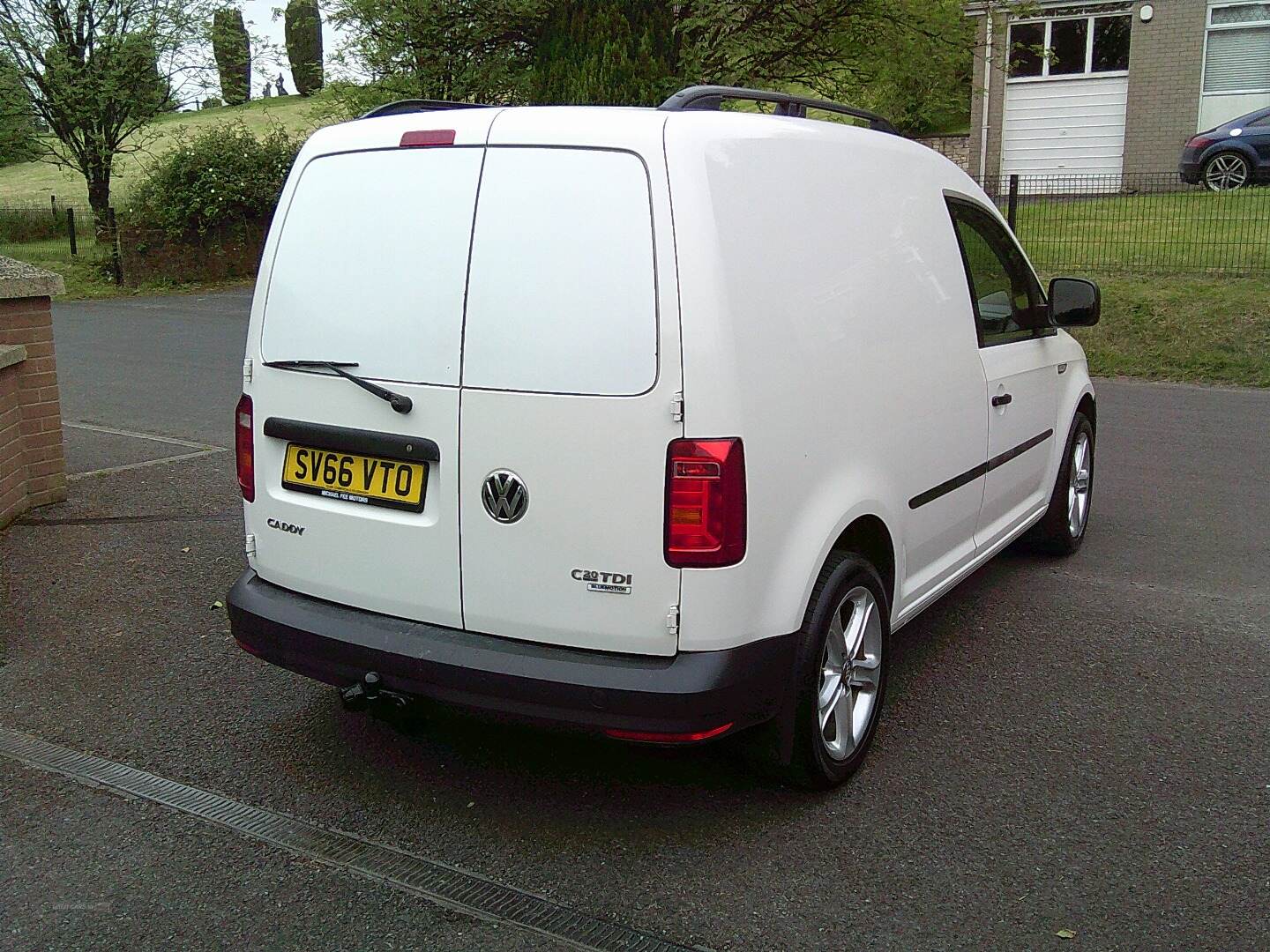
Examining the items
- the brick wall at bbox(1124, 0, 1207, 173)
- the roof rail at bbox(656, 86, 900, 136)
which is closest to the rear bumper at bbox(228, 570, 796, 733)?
the roof rail at bbox(656, 86, 900, 136)

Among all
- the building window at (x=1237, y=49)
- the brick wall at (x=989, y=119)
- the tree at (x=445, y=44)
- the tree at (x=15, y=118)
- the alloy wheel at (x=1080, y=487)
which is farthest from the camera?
the tree at (x=15, y=118)

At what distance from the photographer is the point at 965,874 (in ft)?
11.1

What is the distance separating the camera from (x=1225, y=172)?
790 inches

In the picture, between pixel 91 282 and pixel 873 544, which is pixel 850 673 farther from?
pixel 91 282

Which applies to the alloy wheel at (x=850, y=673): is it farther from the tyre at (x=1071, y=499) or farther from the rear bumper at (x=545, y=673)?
the tyre at (x=1071, y=499)

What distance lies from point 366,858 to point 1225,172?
2019 cm

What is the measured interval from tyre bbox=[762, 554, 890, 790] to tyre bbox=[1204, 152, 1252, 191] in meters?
18.3

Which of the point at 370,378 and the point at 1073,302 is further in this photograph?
the point at 1073,302

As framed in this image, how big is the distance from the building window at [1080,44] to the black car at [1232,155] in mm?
5525

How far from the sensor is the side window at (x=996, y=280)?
4.83 meters

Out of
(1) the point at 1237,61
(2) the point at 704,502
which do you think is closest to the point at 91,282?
(1) the point at 1237,61

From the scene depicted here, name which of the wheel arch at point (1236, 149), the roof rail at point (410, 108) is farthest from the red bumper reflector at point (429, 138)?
the wheel arch at point (1236, 149)

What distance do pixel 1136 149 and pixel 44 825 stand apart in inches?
982

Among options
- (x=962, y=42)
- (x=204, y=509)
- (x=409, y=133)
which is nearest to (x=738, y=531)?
(x=409, y=133)
